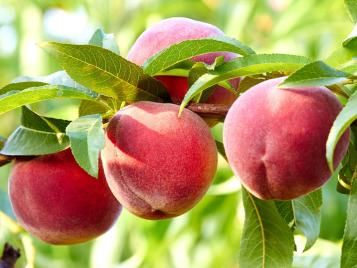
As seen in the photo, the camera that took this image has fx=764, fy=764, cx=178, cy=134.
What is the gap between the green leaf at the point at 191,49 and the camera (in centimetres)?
98

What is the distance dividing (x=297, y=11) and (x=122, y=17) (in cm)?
99

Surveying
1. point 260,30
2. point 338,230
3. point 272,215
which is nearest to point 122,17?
point 260,30

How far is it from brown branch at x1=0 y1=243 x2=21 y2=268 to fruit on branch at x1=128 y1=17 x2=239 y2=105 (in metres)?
0.40

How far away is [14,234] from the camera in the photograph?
138 cm

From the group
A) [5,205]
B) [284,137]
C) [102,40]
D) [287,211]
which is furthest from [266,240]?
[5,205]

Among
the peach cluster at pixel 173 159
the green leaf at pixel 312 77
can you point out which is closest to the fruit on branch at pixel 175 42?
the peach cluster at pixel 173 159

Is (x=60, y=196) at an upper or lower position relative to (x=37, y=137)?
lower

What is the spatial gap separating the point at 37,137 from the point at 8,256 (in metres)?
0.28

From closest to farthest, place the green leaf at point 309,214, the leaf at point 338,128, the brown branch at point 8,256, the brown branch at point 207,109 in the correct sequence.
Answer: the leaf at point 338,128, the brown branch at point 207,109, the green leaf at point 309,214, the brown branch at point 8,256

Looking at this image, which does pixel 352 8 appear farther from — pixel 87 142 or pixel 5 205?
pixel 5 205

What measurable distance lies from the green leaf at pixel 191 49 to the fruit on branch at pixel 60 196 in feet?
0.77

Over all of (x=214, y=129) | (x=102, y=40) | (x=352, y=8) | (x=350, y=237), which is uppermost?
(x=352, y=8)

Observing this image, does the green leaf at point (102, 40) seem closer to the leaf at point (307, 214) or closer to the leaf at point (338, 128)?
the leaf at point (307, 214)

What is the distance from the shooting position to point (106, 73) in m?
1.02
